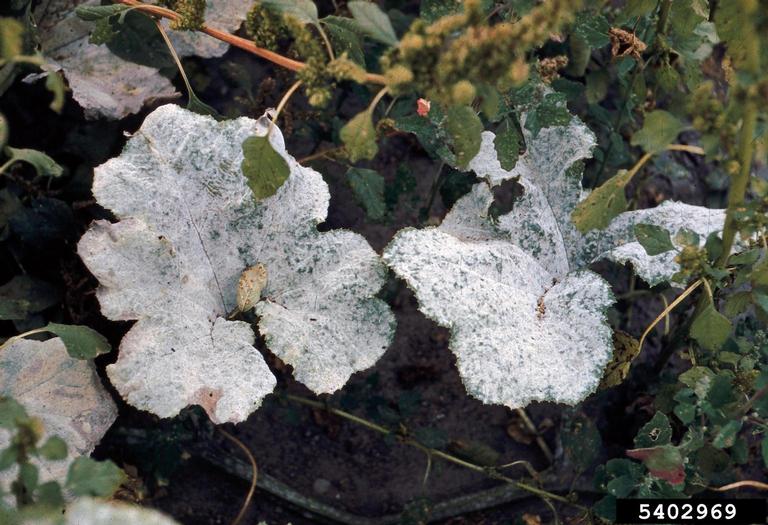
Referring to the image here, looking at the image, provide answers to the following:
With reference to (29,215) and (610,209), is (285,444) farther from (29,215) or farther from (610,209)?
(610,209)

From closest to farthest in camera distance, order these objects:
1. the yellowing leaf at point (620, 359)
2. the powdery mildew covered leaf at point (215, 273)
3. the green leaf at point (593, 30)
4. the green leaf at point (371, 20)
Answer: the green leaf at point (371, 20) → the powdery mildew covered leaf at point (215, 273) → the yellowing leaf at point (620, 359) → the green leaf at point (593, 30)

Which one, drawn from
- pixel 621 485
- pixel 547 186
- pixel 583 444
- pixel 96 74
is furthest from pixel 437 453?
pixel 96 74

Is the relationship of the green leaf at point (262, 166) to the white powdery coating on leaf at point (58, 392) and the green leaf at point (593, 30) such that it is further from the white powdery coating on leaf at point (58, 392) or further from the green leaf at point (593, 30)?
the green leaf at point (593, 30)

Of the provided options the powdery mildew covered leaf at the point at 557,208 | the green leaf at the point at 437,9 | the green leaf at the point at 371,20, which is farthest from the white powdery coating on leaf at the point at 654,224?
the green leaf at the point at 371,20

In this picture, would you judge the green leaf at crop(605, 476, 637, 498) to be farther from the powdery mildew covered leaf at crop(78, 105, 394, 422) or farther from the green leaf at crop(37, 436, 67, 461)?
the green leaf at crop(37, 436, 67, 461)

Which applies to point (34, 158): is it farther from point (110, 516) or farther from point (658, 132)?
point (658, 132)

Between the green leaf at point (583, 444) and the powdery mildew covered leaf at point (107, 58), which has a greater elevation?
the powdery mildew covered leaf at point (107, 58)
